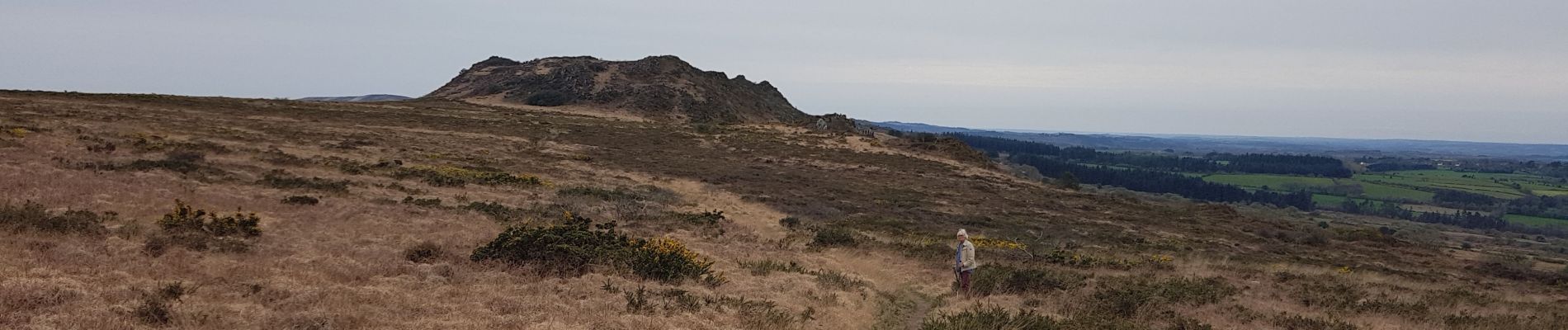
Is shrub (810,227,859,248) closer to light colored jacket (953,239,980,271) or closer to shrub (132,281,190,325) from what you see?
light colored jacket (953,239,980,271)

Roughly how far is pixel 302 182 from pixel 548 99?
6044cm

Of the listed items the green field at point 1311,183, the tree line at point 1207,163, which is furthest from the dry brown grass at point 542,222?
the tree line at point 1207,163

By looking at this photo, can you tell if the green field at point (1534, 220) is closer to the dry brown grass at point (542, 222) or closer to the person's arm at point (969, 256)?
the dry brown grass at point (542, 222)

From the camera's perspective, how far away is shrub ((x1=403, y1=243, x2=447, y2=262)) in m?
12.6

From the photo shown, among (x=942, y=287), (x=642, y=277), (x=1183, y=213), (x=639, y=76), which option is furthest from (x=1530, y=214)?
(x=642, y=277)

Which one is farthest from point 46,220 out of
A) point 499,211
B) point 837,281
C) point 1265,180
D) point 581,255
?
point 1265,180

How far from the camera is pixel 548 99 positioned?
80875 mm

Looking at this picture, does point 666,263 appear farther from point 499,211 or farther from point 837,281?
point 499,211

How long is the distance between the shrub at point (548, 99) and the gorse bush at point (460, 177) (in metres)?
51.4

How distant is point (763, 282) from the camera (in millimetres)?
13234

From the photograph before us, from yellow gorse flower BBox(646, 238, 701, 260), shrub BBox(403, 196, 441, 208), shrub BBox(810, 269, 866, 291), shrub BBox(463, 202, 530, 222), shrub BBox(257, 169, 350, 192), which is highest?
shrub BBox(257, 169, 350, 192)

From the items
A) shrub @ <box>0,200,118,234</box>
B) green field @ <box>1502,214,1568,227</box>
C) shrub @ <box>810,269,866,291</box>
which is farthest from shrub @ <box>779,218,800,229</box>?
green field @ <box>1502,214,1568,227</box>

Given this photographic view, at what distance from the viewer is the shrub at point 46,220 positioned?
1164 centimetres

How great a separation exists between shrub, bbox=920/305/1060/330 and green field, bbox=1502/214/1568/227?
111601 millimetres
